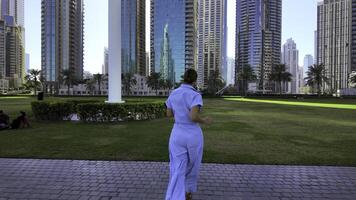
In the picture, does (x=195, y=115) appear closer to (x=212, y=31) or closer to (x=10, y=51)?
(x=212, y=31)

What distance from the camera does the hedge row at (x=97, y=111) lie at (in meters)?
16.7

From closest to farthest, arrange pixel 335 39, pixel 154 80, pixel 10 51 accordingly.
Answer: pixel 335 39 → pixel 154 80 → pixel 10 51

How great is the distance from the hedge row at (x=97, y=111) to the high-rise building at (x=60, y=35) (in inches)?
4824

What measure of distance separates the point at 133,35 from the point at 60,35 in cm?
2860

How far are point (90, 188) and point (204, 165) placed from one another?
2.82m

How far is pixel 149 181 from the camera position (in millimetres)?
6457

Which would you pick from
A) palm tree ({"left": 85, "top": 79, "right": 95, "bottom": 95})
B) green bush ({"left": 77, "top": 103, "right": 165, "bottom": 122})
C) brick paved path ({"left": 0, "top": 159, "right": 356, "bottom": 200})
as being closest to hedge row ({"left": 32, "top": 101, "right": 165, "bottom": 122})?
green bush ({"left": 77, "top": 103, "right": 165, "bottom": 122})

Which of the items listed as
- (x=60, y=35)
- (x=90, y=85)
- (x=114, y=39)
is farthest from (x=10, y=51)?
(x=114, y=39)

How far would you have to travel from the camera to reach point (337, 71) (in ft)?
427

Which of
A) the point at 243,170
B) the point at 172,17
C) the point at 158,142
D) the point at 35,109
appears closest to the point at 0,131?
the point at 35,109

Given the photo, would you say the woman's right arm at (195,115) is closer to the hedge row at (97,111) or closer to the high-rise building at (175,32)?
the hedge row at (97,111)

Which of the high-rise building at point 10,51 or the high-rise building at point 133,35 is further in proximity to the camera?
the high-rise building at point 10,51

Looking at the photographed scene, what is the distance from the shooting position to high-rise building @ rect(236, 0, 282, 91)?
140750mm

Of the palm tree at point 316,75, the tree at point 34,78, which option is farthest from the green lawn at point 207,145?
the tree at point 34,78
